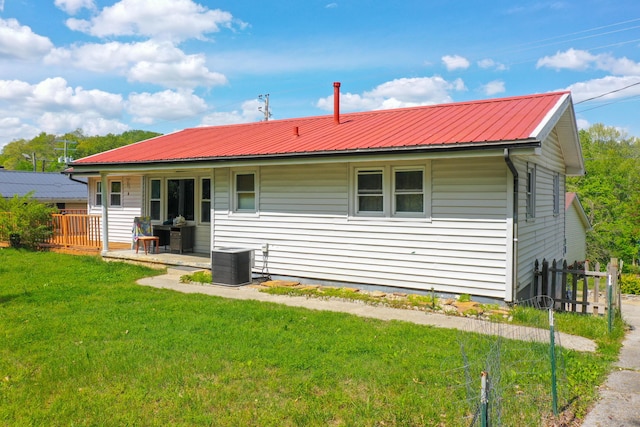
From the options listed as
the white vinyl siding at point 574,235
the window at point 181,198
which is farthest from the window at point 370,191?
the white vinyl siding at point 574,235

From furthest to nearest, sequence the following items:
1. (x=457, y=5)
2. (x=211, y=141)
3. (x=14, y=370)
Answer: (x=457, y=5)
(x=211, y=141)
(x=14, y=370)

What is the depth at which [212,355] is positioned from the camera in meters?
5.52

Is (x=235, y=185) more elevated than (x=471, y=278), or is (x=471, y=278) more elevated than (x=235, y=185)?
(x=235, y=185)

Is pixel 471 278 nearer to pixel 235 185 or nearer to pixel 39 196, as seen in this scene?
pixel 235 185

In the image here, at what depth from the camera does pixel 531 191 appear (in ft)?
33.0

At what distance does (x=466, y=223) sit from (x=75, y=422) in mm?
6733

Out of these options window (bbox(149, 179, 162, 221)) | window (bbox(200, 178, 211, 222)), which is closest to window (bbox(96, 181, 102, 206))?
window (bbox(149, 179, 162, 221))

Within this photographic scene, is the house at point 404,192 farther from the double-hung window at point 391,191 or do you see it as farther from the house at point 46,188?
the house at point 46,188

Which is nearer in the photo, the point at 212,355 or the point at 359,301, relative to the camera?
the point at 212,355

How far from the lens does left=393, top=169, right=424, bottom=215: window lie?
917 cm

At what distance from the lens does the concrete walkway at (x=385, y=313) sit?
6637 millimetres

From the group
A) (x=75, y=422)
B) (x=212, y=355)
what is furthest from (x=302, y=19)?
(x=75, y=422)

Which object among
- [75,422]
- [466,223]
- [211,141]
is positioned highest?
[211,141]

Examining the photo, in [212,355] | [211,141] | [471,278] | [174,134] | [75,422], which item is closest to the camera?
[75,422]
